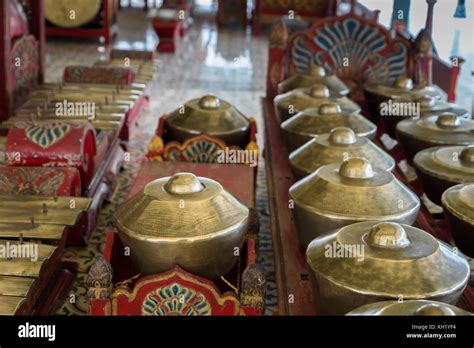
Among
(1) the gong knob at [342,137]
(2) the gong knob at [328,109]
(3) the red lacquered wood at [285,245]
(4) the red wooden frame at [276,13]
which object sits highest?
(1) the gong knob at [342,137]

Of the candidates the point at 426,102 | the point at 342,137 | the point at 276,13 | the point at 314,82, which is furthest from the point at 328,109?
the point at 276,13

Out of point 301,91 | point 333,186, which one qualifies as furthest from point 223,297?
point 301,91

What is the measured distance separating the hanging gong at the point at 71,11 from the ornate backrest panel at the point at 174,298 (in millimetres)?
6492

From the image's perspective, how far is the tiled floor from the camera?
3945 mm

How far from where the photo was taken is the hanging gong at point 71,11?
803cm

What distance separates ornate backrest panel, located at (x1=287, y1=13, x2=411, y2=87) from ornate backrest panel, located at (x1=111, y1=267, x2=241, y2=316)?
9.52 feet

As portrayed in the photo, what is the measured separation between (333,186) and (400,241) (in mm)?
499

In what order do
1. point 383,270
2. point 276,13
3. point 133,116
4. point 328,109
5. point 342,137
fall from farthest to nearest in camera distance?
1. point 276,13
2. point 133,116
3. point 328,109
4. point 342,137
5. point 383,270

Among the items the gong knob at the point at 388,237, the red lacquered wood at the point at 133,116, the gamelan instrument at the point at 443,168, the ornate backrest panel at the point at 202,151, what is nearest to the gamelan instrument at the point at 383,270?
the gong knob at the point at 388,237

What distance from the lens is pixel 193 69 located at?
7.40 metres

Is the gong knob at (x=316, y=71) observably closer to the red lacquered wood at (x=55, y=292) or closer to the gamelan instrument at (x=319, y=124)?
the gamelan instrument at (x=319, y=124)

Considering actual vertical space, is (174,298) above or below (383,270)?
below

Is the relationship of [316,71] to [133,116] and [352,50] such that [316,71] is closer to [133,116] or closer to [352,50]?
[352,50]

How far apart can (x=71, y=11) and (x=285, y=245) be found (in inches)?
248
